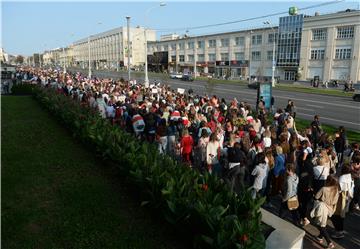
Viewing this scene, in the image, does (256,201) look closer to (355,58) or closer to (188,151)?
(188,151)

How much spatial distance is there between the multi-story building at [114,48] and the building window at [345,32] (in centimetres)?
6598

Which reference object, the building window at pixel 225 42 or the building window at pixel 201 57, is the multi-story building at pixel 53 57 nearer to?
the building window at pixel 201 57

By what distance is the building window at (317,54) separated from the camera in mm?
65875

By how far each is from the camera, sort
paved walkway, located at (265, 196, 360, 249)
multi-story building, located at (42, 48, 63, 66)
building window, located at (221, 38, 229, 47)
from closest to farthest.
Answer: paved walkway, located at (265, 196, 360, 249) < building window, located at (221, 38, 229, 47) < multi-story building, located at (42, 48, 63, 66)

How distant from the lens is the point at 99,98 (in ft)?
55.4

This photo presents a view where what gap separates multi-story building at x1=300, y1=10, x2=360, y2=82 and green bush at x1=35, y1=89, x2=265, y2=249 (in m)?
61.4

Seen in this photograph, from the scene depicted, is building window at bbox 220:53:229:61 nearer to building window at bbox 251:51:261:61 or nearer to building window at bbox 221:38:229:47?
building window at bbox 221:38:229:47

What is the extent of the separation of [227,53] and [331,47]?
29.9 m

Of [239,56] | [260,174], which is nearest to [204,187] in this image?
[260,174]

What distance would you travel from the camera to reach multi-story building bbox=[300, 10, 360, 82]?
60156 millimetres

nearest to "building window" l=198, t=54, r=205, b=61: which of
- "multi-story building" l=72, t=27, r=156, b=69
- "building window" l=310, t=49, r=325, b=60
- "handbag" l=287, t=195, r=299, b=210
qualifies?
"multi-story building" l=72, t=27, r=156, b=69

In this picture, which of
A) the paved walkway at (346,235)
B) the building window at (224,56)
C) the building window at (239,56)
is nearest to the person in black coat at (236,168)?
the paved walkway at (346,235)

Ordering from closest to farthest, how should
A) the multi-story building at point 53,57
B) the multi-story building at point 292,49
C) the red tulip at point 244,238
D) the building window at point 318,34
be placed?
the red tulip at point 244,238, the multi-story building at point 292,49, the building window at point 318,34, the multi-story building at point 53,57

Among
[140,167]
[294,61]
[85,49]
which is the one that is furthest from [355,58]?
[85,49]
